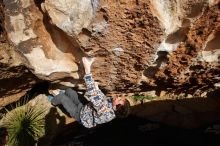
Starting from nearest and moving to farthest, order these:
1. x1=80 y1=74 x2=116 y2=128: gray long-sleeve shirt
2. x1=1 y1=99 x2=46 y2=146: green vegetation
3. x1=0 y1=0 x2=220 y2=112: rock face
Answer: x1=0 y1=0 x2=220 y2=112: rock face → x1=80 y1=74 x2=116 y2=128: gray long-sleeve shirt → x1=1 y1=99 x2=46 y2=146: green vegetation

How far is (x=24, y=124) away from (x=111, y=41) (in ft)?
9.61

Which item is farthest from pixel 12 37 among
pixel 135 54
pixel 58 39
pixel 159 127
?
pixel 159 127

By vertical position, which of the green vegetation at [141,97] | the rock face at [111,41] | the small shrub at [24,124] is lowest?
the small shrub at [24,124]

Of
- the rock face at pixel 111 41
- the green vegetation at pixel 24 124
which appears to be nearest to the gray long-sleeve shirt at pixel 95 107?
the rock face at pixel 111 41

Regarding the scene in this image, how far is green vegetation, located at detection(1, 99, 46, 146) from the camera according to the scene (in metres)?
7.09

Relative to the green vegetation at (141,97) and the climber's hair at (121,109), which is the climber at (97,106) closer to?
the climber's hair at (121,109)

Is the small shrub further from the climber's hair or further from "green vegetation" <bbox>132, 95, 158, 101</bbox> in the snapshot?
the climber's hair

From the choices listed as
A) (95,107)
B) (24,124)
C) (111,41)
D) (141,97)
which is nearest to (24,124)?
(24,124)

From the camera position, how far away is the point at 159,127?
7.21m

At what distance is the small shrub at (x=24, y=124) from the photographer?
7094 mm

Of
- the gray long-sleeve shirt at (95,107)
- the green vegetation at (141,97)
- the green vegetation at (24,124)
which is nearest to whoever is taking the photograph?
the gray long-sleeve shirt at (95,107)

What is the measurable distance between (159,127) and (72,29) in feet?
10.5

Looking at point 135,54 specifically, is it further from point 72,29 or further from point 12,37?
point 12,37

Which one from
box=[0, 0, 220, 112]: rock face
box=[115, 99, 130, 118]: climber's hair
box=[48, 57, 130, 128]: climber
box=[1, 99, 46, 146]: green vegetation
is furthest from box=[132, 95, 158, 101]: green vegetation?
box=[1, 99, 46, 146]: green vegetation
